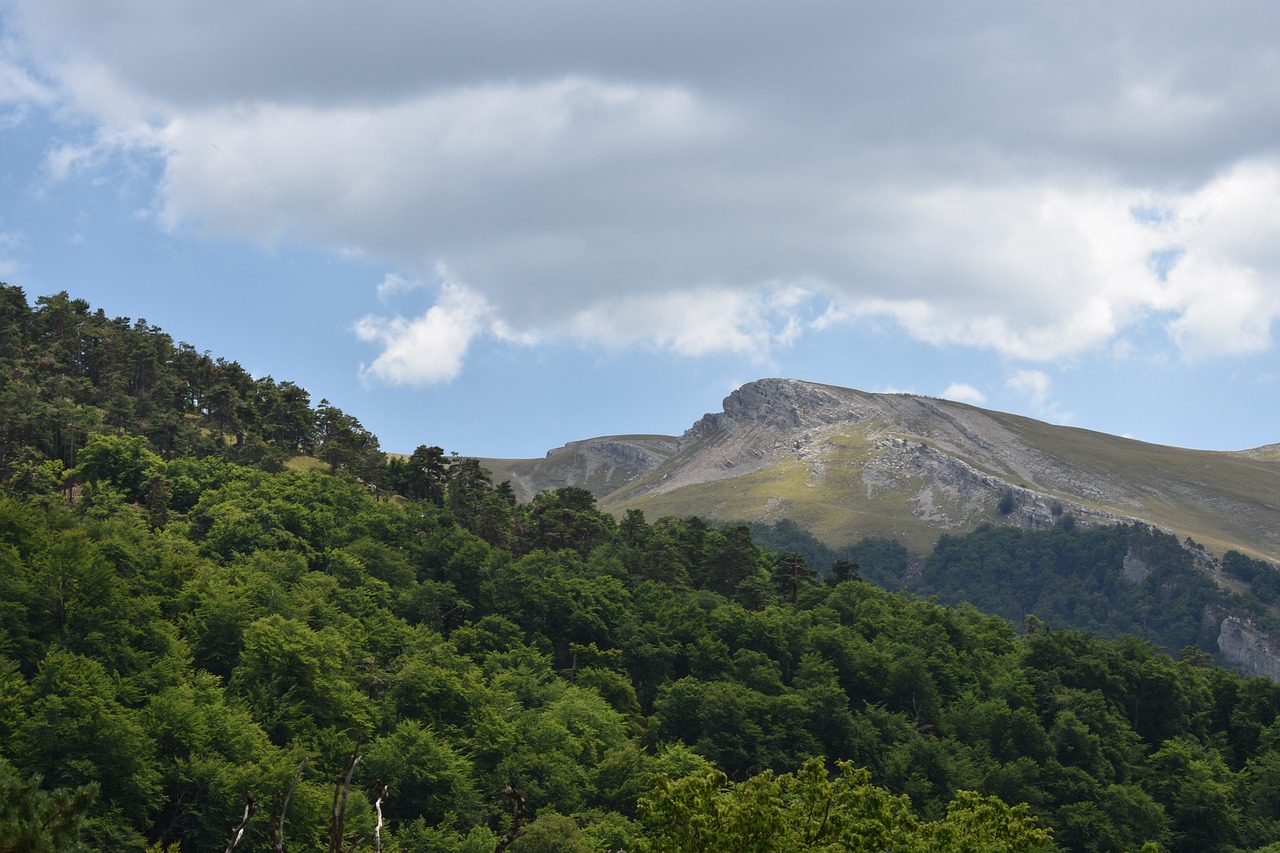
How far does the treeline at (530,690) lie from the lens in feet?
239

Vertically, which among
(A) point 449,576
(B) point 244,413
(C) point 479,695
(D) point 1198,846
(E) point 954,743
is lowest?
(D) point 1198,846

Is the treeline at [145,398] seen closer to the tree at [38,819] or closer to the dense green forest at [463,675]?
the dense green forest at [463,675]

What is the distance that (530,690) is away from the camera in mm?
110500

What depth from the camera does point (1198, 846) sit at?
4353 inches

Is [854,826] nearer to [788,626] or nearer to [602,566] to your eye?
[788,626]

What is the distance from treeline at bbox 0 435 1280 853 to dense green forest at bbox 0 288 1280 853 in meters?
0.33

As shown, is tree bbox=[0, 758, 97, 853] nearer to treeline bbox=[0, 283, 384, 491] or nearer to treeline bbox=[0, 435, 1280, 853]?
treeline bbox=[0, 435, 1280, 853]

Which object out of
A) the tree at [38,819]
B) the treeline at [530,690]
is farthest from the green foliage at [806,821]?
the tree at [38,819]

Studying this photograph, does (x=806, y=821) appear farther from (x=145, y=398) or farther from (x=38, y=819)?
(x=145, y=398)

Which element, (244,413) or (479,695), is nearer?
(479,695)

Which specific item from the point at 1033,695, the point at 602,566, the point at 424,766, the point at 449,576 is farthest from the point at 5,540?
the point at 1033,695

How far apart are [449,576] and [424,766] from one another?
51.4 meters

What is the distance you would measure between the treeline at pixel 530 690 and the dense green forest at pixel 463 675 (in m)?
0.33

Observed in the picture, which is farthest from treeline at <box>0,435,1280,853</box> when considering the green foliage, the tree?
the tree
